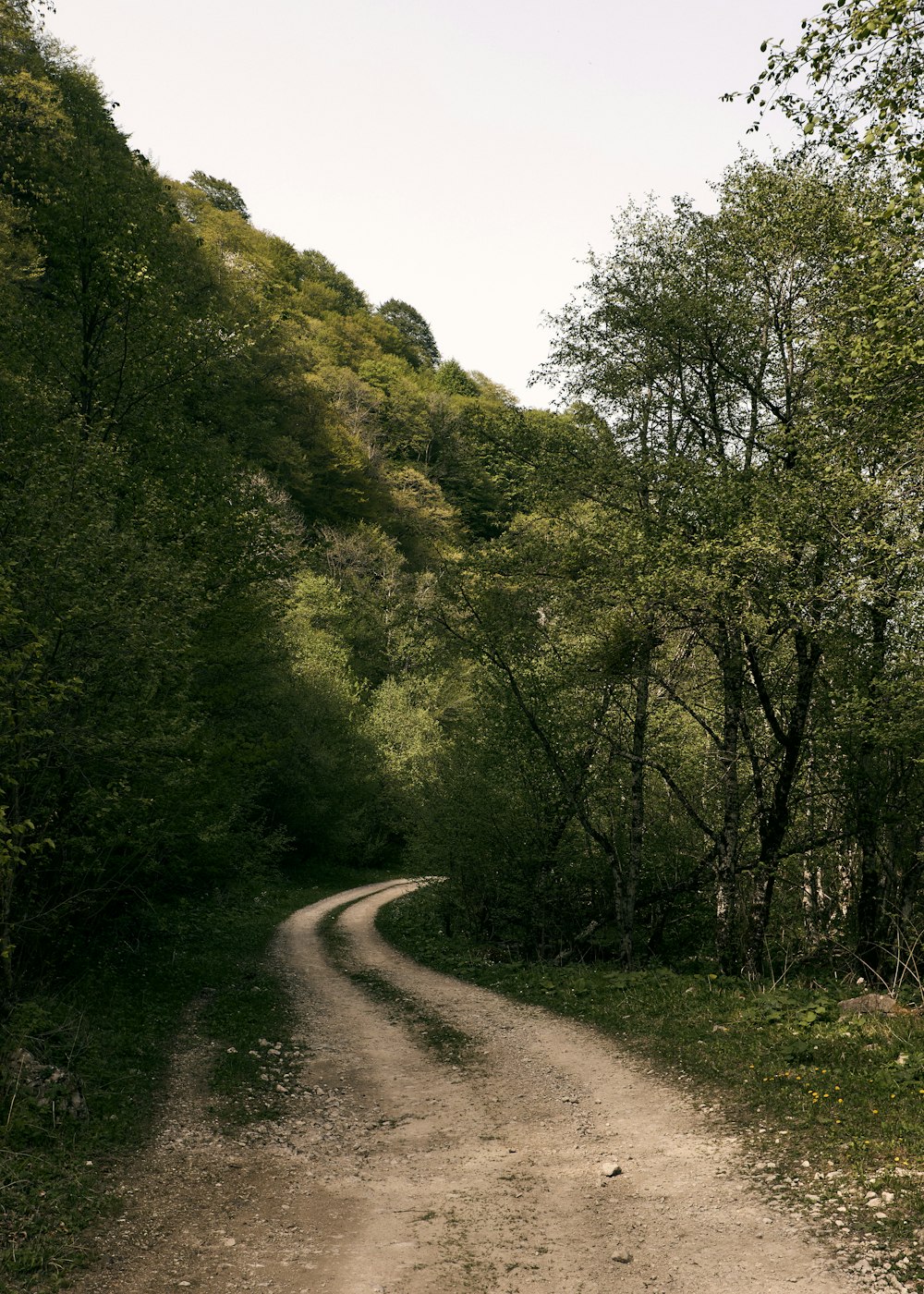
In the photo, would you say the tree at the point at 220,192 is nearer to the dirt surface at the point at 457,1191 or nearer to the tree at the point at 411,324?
the tree at the point at 411,324

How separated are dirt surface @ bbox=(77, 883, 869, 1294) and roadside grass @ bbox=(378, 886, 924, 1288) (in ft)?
1.34

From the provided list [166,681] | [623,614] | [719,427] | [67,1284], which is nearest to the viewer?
[67,1284]

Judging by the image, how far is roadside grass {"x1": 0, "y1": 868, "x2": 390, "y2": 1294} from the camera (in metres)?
6.72

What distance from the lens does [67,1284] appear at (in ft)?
19.7

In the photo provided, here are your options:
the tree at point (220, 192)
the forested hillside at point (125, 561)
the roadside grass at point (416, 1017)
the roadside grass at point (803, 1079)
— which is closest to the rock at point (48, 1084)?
the forested hillside at point (125, 561)

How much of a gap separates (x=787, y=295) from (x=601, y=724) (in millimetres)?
9473

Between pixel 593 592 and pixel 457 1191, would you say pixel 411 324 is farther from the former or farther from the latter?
pixel 457 1191

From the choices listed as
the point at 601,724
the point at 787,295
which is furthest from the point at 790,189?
the point at 601,724

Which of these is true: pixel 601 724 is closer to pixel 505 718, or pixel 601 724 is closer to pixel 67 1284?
pixel 505 718

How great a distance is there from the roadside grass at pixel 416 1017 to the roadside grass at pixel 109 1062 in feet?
6.27

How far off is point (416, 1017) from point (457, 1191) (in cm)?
733

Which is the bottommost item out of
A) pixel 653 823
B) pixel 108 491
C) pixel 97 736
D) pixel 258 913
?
pixel 258 913

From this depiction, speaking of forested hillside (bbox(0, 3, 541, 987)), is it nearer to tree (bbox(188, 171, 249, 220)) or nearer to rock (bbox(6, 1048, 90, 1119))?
rock (bbox(6, 1048, 90, 1119))

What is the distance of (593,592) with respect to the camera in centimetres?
1579
